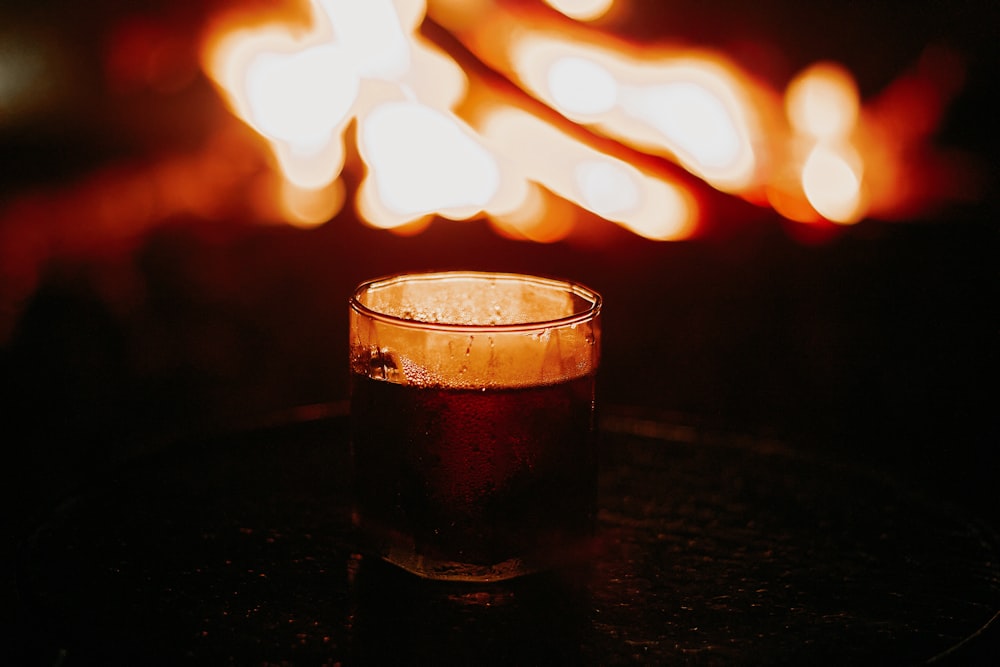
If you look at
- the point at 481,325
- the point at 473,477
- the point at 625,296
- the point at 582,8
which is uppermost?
the point at 582,8

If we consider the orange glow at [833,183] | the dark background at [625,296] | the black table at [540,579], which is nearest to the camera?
the black table at [540,579]

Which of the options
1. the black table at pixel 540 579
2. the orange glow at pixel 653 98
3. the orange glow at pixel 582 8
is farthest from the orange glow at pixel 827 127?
the black table at pixel 540 579

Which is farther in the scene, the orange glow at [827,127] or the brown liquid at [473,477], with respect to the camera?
the orange glow at [827,127]

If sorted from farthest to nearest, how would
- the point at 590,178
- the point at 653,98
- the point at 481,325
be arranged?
the point at 590,178 → the point at 653,98 → the point at 481,325

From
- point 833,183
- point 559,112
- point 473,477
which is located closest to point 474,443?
point 473,477

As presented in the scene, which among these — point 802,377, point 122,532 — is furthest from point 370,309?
point 802,377

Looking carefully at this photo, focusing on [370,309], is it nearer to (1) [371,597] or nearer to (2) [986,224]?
(1) [371,597]

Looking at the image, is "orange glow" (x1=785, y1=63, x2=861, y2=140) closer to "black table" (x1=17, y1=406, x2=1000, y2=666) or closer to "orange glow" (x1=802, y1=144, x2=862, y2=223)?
"orange glow" (x1=802, y1=144, x2=862, y2=223)

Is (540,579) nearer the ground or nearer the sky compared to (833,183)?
nearer the ground

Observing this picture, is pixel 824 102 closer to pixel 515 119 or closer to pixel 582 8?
pixel 582 8

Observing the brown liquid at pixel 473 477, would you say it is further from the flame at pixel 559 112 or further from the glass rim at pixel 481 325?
the flame at pixel 559 112
